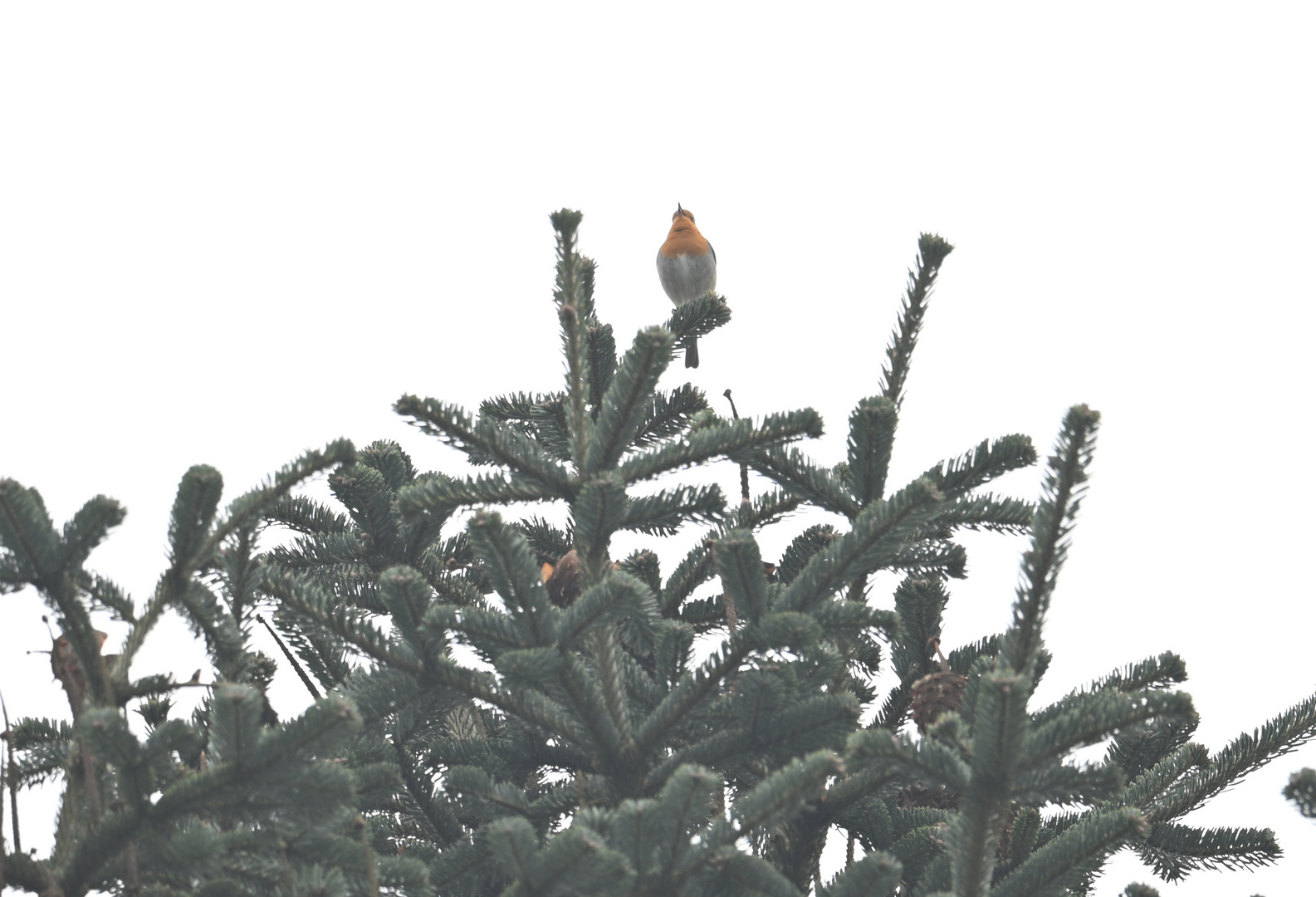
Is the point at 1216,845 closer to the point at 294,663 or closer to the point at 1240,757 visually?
the point at 1240,757

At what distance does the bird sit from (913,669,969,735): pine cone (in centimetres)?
616

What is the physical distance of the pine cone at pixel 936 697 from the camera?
362 cm

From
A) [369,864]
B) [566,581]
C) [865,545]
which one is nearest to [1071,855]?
[865,545]

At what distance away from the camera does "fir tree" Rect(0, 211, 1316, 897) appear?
274 cm

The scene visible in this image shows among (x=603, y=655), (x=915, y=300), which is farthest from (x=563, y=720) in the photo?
(x=915, y=300)

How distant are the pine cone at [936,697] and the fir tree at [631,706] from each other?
0.01 meters

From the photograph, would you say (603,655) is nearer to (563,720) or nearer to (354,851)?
(563,720)

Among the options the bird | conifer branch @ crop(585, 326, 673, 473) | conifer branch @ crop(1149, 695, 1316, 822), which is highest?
the bird

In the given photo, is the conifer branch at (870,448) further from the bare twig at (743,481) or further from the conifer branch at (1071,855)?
the conifer branch at (1071,855)

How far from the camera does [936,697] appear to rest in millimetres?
3641

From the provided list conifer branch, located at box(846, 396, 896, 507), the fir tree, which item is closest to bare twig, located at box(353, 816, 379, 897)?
the fir tree

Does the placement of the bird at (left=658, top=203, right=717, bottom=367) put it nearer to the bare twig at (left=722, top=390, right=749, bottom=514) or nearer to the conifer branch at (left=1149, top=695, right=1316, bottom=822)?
the bare twig at (left=722, top=390, right=749, bottom=514)

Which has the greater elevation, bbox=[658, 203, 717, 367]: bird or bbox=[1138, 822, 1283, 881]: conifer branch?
bbox=[658, 203, 717, 367]: bird

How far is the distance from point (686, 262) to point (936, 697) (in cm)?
653
